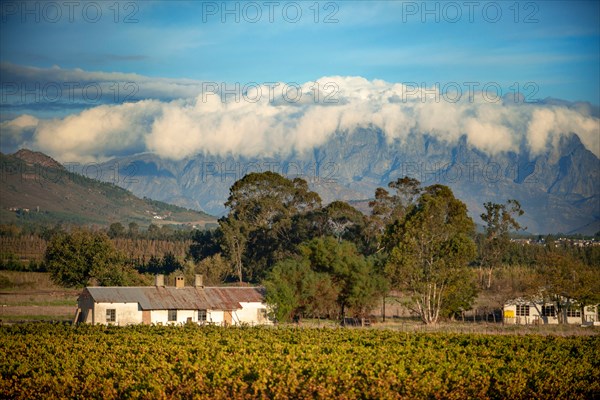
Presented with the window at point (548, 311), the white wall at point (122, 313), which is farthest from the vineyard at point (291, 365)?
the window at point (548, 311)

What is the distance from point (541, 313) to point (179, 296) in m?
27.7

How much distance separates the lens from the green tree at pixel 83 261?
78875 millimetres

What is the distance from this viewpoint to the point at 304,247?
238 ft

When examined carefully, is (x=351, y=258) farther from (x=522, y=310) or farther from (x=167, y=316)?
(x=167, y=316)

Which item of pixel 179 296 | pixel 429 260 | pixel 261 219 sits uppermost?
pixel 261 219

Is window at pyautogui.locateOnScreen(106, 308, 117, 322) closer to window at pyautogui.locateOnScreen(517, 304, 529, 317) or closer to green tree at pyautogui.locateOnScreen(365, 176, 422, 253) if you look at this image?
window at pyautogui.locateOnScreen(517, 304, 529, 317)

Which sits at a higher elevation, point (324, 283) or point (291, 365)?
point (324, 283)

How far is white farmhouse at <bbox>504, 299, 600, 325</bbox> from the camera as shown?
6858cm

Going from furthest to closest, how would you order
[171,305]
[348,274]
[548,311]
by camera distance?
1. [548,311]
2. [348,274]
3. [171,305]

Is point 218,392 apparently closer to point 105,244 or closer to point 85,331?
point 85,331

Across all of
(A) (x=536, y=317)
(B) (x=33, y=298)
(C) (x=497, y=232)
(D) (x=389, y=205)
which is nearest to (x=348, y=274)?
(A) (x=536, y=317)

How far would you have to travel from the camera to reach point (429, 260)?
2717 inches

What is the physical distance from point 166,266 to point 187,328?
49.7m

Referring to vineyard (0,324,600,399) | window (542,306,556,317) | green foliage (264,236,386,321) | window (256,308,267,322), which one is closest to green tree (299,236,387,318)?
green foliage (264,236,386,321)
